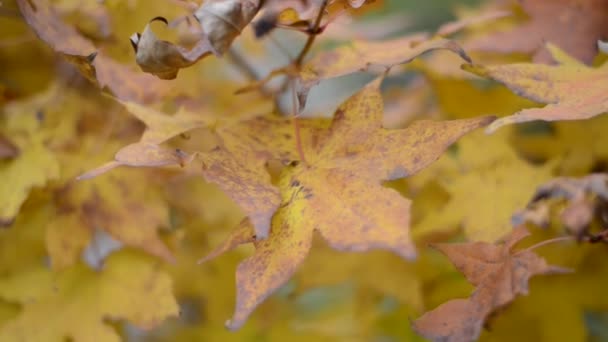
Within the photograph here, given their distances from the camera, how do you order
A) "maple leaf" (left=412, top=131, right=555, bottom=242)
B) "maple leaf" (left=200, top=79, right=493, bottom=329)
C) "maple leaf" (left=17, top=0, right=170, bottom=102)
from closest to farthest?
"maple leaf" (left=200, top=79, right=493, bottom=329), "maple leaf" (left=17, top=0, right=170, bottom=102), "maple leaf" (left=412, top=131, right=555, bottom=242)

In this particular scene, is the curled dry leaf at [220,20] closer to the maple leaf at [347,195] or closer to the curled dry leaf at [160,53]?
the curled dry leaf at [160,53]

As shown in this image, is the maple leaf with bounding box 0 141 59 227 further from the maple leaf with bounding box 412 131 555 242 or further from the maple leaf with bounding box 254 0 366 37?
the maple leaf with bounding box 412 131 555 242

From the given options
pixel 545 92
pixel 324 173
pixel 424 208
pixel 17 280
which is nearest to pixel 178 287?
pixel 17 280

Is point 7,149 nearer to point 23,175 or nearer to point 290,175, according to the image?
point 23,175

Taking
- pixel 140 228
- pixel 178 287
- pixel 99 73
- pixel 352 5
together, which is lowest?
pixel 178 287

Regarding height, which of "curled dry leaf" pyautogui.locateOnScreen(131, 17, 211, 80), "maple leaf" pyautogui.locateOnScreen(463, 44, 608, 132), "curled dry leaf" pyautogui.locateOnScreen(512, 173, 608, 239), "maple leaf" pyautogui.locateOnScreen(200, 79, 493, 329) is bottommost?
"maple leaf" pyautogui.locateOnScreen(200, 79, 493, 329)

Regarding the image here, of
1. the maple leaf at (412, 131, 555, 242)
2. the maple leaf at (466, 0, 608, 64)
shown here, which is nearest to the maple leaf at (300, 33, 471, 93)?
the maple leaf at (466, 0, 608, 64)

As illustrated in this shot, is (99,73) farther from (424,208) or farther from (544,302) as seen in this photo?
(544,302)
